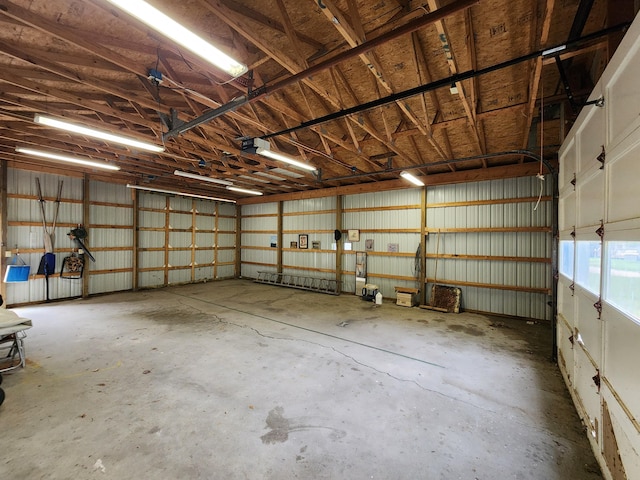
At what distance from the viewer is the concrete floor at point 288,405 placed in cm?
219

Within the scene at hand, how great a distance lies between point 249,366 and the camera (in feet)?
12.6

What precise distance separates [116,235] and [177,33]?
9222 mm

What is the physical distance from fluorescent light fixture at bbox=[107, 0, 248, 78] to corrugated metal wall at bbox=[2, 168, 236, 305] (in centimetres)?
865

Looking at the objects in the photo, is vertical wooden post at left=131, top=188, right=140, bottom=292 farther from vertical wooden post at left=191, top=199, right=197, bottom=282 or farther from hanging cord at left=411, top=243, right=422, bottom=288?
hanging cord at left=411, top=243, right=422, bottom=288

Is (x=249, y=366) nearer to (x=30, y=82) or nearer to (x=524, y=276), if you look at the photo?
(x=30, y=82)

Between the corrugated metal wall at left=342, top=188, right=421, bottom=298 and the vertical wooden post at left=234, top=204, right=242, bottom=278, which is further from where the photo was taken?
the vertical wooden post at left=234, top=204, right=242, bottom=278

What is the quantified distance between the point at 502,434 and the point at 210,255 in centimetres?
1154

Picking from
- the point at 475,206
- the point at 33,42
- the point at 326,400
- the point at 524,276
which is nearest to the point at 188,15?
the point at 33,42

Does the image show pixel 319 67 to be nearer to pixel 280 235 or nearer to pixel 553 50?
pixel 553 50

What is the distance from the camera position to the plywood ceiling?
246cm

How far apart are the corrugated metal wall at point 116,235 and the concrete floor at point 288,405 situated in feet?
9.90

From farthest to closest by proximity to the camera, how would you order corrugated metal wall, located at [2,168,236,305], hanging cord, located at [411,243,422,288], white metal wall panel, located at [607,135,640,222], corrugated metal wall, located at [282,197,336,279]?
corrugated metal wall, located at [282,197,336,279], hanging cord, located at [411,243,422,288], corrugated metal wall, located at [2,168,236,305], white metal wall panel, located at [607,135,640,222]

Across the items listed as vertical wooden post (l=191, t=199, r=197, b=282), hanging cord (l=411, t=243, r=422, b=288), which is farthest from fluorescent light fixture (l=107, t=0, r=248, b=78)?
vertical wooden post (l=191, t=199, r=197, b=282)

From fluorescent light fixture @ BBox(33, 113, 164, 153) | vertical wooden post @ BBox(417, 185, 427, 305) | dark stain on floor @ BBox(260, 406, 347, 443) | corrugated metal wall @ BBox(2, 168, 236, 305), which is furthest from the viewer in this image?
vertical wooden post @ BBox(417, 185, 427, 305)
